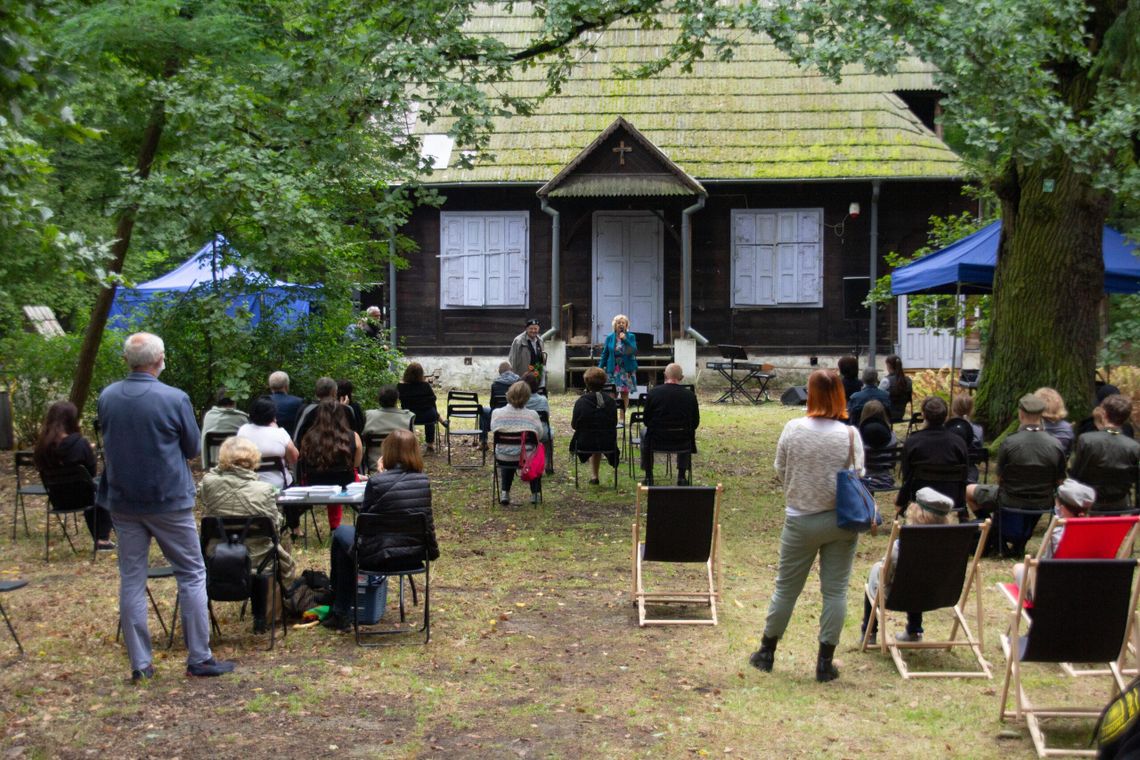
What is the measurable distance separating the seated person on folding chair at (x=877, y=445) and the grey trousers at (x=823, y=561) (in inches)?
176

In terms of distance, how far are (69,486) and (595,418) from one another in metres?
4.94

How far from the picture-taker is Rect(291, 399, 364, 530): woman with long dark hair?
32.1 feet

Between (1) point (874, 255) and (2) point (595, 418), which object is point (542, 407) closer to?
(2) point (595, 418)

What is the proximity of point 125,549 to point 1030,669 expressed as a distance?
5043mm

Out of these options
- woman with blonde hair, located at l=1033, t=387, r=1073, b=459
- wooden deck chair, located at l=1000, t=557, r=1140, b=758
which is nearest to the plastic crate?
wooden deck chair, located at l=1000, t=557, r=1140, b=758

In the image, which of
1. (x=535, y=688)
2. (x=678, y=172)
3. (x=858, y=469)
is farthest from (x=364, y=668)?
(x=678, y=172)

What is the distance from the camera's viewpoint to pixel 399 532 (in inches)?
285

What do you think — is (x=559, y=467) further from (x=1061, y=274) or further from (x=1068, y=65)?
(x=1068, y=65)

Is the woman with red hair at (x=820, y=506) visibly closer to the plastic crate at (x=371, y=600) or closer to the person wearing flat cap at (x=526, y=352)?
the plastic crate at (x=371, y=600)

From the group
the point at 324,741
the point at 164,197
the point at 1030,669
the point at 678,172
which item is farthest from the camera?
the point at 678,172

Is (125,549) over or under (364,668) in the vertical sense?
over

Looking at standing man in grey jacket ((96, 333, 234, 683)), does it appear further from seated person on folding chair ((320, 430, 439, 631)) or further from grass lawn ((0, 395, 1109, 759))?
seated person on folding chair ((320, 430, 439, 631))

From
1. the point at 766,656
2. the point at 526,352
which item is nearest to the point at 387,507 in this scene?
the point at 766,656

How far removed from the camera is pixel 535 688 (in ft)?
21.6
